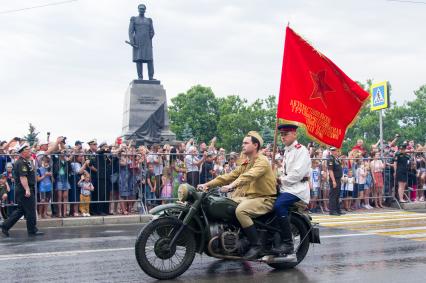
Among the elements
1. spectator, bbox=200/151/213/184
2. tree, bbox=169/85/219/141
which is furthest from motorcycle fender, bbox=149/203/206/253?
tree, bbox=169/85/219/141

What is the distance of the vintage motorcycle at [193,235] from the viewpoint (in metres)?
6.79

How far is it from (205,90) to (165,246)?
262 ft

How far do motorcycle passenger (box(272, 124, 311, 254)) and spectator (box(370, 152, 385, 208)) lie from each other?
36.2 feet

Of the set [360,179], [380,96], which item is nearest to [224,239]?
[360,179]

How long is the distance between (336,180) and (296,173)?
361 inches

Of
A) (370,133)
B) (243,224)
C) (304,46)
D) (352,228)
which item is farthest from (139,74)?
(370,133)

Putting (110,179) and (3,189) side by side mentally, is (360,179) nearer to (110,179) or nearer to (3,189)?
(110,179)

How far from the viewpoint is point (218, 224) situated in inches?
279

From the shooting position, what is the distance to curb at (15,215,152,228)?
13484 millimetres

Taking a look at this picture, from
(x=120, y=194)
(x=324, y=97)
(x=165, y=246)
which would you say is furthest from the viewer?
(x=120, y=194)

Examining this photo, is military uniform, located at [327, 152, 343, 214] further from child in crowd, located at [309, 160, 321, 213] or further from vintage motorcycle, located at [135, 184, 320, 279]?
vintage motorcycle, located at [135, 184, 320, 279]

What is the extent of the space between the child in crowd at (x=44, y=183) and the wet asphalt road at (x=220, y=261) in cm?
196

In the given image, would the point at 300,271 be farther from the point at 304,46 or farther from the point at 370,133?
the point at 370,133

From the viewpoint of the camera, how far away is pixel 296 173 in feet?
24.1
